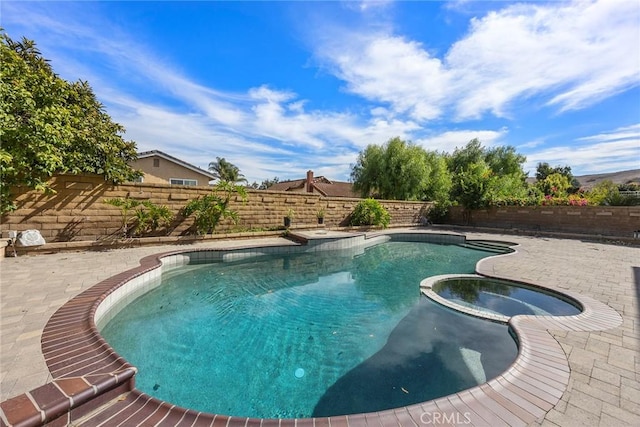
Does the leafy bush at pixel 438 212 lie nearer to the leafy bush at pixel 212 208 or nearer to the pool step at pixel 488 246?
the pool step at pixel 488 246

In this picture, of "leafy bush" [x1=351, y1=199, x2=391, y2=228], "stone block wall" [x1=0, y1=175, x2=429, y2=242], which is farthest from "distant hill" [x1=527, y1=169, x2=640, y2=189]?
"stone block wall" [x1=0, y1=175, x2=429, y2=242]

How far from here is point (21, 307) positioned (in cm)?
331

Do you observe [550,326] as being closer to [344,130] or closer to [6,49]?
[6,49]

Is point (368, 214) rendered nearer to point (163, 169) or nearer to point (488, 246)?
point (488, 246)

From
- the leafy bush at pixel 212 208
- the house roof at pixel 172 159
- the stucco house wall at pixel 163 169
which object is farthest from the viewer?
the stucco house wall at pixel 163 169

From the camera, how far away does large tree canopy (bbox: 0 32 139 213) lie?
575 centimetres

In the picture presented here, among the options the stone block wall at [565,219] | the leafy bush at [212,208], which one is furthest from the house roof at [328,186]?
the leafy bush at [212,208]

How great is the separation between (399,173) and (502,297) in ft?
51.3

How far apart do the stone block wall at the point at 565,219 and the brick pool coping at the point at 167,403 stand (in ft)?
42.4

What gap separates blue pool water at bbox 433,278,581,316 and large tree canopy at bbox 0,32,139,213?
9.28 metres

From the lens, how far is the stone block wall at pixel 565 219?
1078 centimetres

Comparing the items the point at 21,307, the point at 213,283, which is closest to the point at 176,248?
the point at 213,283

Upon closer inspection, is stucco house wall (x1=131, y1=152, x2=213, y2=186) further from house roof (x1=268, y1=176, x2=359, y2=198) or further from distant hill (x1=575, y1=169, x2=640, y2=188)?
distant hill (x1=575, y1=169, x2=640, y2=188)

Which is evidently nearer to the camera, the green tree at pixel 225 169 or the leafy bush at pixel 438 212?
the leafy bush at pixel 438 212
